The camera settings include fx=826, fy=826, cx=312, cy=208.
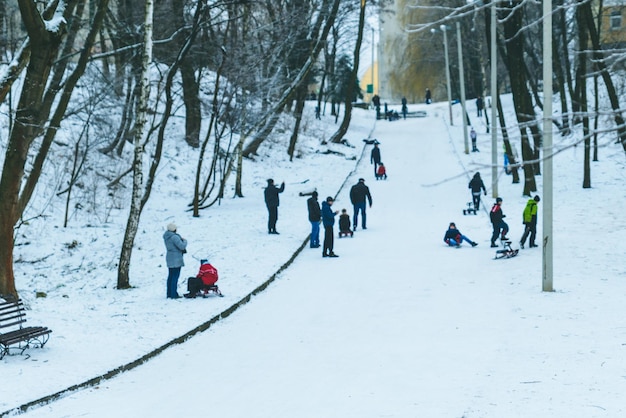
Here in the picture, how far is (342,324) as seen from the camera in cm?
1438

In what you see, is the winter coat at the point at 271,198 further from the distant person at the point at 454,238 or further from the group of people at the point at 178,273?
the group of people at the point at 178,273

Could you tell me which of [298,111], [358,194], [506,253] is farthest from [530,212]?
[298,111]

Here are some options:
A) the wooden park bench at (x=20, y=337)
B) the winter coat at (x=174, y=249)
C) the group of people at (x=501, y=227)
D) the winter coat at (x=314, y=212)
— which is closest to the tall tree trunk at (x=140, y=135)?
the winter coat at (x=174, y=249)

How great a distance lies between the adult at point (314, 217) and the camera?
22922mm

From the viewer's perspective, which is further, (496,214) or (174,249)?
(496,214)

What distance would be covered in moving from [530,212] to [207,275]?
9.25 metres

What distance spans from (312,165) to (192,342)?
30573 millimetres

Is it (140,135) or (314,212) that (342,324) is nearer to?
(140,135)

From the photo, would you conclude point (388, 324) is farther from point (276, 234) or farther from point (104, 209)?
point (104, 209)

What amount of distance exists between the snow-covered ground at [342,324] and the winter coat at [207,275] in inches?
15.9

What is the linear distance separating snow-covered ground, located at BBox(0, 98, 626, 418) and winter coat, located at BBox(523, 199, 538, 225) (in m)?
0.83

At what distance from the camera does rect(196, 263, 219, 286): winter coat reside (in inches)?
637

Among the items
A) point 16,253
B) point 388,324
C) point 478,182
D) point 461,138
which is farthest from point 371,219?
point 461,138

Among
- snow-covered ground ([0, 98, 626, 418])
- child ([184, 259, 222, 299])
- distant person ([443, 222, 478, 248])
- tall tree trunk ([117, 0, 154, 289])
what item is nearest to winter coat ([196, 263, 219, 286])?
child ([184, 259, 222, 299])
